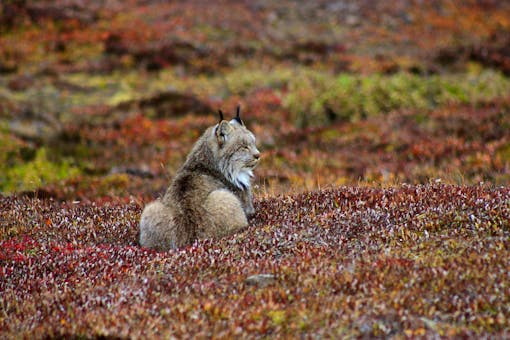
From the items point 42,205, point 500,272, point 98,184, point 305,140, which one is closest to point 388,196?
point 500,272

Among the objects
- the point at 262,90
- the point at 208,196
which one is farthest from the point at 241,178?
the point at 262,90

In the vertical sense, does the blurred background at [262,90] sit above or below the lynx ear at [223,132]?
below

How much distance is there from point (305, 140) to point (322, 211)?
53.6ft

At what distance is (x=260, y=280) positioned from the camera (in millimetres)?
7246

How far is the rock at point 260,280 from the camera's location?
7.19 m

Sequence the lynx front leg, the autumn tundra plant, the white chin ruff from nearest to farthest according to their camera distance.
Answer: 1. the autumn tundra plant
2. the lynx front leg
3. the white chin ruff

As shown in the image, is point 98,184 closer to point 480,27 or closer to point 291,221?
point 291,221

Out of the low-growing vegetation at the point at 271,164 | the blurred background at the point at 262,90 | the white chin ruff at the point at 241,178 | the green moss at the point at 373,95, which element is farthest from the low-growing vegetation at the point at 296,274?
the green moss at the point at 373,95

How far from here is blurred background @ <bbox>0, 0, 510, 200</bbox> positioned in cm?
2197

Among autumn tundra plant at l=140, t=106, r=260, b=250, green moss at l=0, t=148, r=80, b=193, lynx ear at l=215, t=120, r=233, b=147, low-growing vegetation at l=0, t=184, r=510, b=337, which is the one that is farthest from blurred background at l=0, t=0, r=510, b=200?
low-growing vegetation at l=0, t=184, r=510, b=337

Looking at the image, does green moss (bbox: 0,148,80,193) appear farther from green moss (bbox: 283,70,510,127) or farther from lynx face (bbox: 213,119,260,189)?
green moss (bbox: 283,70,510,127)

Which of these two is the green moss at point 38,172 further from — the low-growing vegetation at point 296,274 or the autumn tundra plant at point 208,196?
the autumn tundra plant at point 208,196

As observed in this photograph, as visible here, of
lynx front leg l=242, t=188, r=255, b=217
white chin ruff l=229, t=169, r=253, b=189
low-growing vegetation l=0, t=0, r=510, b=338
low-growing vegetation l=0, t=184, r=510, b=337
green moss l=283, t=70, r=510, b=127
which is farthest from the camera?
green moss l=283, t=70, r=510, b=127

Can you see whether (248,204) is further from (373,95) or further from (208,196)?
(373,95)
